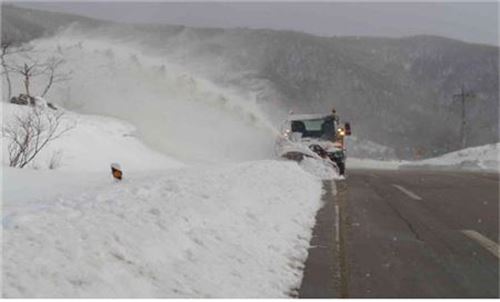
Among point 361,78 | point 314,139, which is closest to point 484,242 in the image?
point 314,139

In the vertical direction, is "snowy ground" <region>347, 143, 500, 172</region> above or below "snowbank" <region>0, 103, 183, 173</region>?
below

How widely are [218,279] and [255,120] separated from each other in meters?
34.2

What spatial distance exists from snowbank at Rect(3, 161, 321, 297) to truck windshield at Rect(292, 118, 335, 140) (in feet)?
40.4

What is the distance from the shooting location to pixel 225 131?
39875 mm

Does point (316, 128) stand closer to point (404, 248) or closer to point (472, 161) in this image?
point (404, 248)

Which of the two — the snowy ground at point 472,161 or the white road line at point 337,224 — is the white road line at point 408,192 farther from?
the snowy ground at point 472,161

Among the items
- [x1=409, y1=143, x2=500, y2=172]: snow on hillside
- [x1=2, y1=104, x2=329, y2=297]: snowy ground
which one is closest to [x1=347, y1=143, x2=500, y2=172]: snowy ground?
[x1=409, y1=143, x2=500, y2=172]: snow on hillside

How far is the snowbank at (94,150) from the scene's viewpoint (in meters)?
21.8

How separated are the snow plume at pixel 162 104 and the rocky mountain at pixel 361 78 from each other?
214 feet

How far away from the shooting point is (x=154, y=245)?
20.4 ft

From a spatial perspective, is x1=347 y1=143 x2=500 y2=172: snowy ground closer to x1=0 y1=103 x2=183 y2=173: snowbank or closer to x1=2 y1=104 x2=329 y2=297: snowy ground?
x1=0 y1=103 x2=183 y2=173: snowbank

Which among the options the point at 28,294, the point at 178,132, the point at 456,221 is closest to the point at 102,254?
the point at 28,294

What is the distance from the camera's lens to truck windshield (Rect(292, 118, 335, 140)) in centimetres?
2209

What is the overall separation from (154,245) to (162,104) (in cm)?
3879
